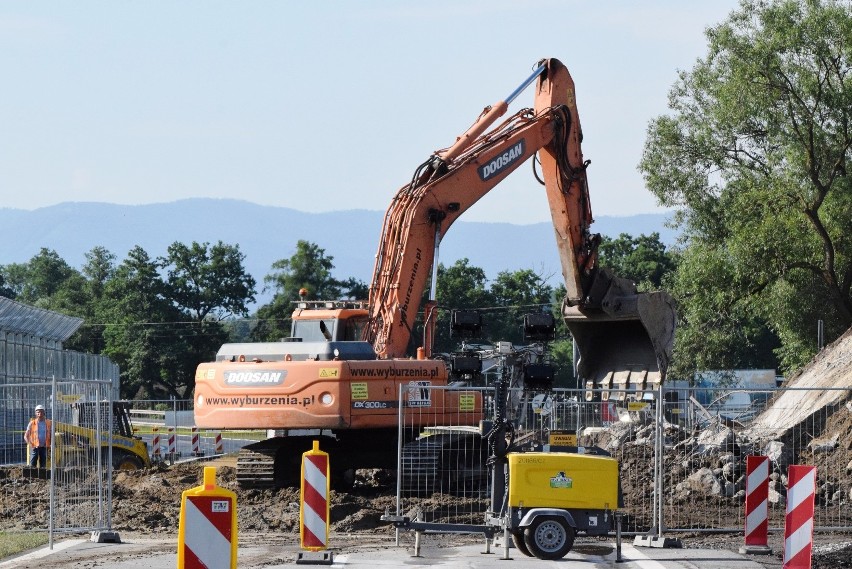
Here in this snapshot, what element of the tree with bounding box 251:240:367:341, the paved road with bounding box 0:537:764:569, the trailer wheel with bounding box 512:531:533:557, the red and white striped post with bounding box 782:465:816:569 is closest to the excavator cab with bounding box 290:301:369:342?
the paved road with bounding box 0:537:764:569

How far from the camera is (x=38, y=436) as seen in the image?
78.9 feet

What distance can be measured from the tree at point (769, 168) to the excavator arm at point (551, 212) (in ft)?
45.3

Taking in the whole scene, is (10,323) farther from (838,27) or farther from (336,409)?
(838,27)

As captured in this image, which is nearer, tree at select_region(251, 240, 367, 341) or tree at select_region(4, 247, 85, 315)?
tree at select_region(251, 240, 367, 341)

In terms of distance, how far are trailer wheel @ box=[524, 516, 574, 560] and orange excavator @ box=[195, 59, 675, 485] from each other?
351cm

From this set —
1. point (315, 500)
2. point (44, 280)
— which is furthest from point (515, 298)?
point (315, 500)

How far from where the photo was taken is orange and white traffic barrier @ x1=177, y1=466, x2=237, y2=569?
391 inches

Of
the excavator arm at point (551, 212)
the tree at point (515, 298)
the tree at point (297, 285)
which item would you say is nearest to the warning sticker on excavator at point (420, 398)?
the excavator arm at point (551, 212)

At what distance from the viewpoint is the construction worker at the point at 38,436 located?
77.6 ft

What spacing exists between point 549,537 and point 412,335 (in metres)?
7.84

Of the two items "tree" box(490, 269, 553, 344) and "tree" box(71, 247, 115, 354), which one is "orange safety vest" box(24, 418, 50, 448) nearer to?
"tree" box(71, 247, 115, 354)

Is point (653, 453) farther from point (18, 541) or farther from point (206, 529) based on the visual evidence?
point (206, 529)

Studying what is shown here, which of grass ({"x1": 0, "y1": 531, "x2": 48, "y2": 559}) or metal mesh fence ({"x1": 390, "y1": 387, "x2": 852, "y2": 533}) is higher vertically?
metal mesh fence ({"x1": 390, "y1": 387, "x2": 852, "y2": 533})

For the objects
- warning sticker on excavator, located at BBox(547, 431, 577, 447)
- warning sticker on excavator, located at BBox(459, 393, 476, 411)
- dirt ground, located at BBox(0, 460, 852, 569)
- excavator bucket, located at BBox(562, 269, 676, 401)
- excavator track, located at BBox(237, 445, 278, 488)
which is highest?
excavator bucket, located at BBox(562, 269, 676, 401)
